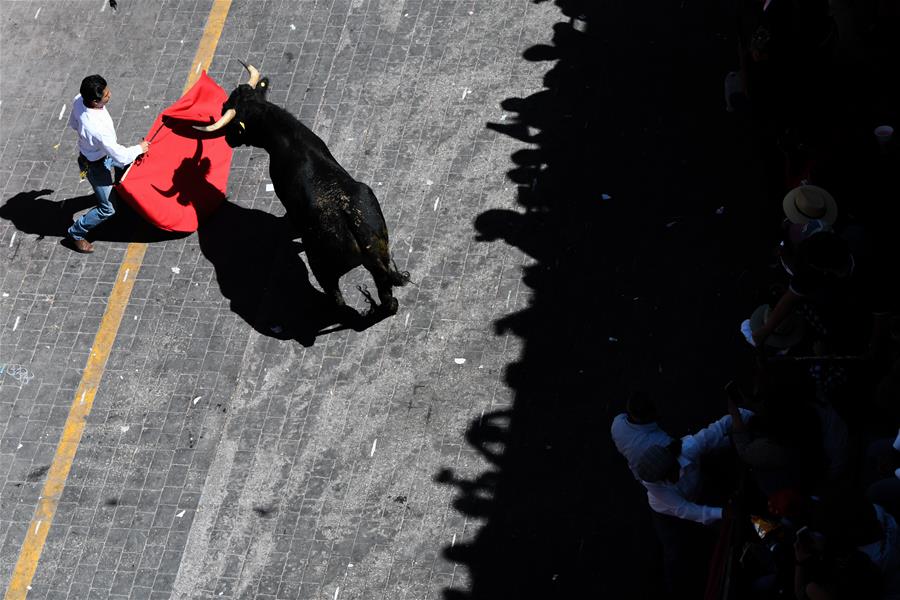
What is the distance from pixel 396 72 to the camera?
12461mm

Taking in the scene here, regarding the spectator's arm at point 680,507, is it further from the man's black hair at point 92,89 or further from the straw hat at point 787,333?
the man's black hair at point 92,89

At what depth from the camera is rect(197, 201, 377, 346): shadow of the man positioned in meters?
10.7

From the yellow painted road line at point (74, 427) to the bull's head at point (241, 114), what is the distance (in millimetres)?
1819

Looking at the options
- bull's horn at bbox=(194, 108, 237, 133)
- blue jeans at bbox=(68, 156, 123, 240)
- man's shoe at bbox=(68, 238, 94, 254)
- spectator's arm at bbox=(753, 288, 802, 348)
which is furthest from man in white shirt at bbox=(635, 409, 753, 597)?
man's shoe at bbox=(68, 238, 94, 254)

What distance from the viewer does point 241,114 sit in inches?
410

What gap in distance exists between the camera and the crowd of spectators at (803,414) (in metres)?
6.80

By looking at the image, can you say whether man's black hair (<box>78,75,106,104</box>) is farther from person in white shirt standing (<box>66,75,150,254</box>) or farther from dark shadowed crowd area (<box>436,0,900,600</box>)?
dark shadowed crowd area (<box>436,0,900,600</box>)

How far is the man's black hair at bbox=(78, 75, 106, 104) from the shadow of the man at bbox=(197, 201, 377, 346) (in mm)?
1766

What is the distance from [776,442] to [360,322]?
14.8 feet

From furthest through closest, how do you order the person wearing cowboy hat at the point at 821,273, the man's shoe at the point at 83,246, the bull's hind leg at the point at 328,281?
the man's shoe at the point at 83,246, the bull's hind leg at the point at 328,281, the person wearing cowboy hat at the point at 821,273

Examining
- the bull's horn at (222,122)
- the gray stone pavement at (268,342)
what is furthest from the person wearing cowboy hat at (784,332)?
the bull's horn at (222,122)

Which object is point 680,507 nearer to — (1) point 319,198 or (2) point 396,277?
(2) point 396,277

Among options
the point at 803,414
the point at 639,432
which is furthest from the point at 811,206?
the point at 639,432

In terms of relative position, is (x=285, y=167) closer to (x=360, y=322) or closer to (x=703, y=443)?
(x=360, y=322)
